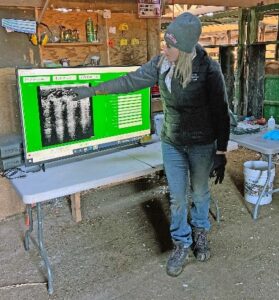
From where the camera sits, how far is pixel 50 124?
1.98 meters

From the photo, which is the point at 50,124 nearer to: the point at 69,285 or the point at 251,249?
the point at 69,285

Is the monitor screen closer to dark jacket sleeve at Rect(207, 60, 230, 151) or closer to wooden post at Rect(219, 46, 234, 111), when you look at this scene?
dark jacket sleeve at Rect(207, 60, 230, 151)

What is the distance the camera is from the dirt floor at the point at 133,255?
186 cm

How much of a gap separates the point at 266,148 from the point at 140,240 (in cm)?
104

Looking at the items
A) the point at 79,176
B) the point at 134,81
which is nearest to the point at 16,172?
the point at 79,176

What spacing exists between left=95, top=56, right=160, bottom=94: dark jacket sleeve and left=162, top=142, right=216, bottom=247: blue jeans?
354 mm

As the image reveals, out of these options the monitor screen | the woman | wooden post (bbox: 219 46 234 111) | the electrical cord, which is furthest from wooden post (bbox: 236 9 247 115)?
the electrical cord

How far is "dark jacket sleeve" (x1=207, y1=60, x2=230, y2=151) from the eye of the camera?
5.62ft

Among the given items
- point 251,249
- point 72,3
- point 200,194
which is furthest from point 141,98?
point 72,3

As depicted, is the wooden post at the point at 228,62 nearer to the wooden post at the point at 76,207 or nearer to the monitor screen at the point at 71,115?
the monitor screen at the point at 71,115

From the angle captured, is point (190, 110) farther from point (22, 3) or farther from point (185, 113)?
point (22, 3)

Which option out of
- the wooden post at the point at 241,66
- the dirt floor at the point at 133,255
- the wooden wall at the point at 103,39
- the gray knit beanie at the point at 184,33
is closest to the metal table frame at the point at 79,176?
the dirt floor at the point at 133,255

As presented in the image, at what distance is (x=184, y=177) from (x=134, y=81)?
1.93 ft

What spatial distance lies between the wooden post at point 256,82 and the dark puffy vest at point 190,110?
1.94 m
